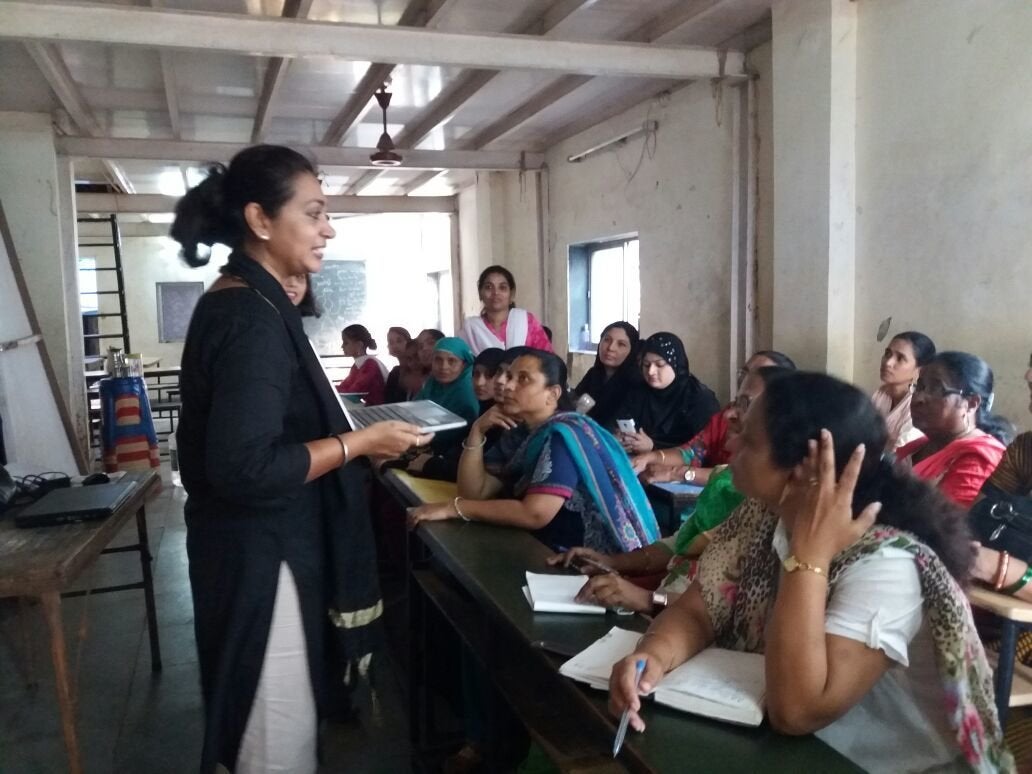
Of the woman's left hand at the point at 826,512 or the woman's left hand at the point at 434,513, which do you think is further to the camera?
the woman's left hand at the point at 434,513

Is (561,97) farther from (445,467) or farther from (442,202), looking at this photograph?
(442,202)

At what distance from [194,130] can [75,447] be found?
307 cm

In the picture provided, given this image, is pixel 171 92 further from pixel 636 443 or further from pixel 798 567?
pixel 798 567

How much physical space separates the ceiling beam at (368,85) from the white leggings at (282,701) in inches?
131

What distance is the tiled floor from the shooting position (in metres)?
2.43

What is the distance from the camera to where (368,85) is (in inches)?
210

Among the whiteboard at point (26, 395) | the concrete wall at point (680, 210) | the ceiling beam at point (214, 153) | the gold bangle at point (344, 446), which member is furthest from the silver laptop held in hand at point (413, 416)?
the ceiling beam at point (214, 153)

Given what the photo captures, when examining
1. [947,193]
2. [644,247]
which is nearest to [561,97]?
[644,247]

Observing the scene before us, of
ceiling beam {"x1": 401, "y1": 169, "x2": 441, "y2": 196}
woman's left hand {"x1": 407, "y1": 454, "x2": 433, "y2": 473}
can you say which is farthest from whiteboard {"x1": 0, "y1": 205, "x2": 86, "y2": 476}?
ceiling beam {"x1": 401, "y1": 169, "x2": 441, "y2": 196}

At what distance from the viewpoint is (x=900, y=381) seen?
341 centimetres

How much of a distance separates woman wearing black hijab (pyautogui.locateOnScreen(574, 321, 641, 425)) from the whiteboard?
2933 mm

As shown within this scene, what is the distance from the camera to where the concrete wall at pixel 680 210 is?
4.94 meters

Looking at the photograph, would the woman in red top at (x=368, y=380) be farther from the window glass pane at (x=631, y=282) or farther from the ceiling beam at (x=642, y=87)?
the ceiling beam at (x=642, y=87)

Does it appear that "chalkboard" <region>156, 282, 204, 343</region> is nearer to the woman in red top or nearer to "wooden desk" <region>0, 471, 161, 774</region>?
the woman in red top
